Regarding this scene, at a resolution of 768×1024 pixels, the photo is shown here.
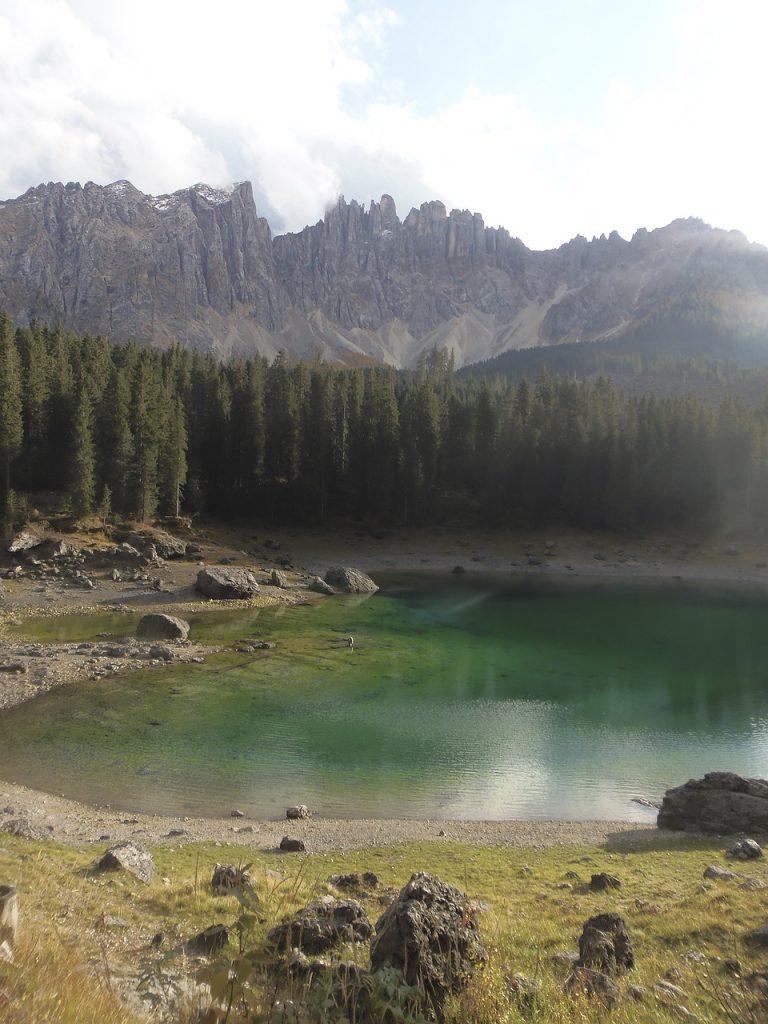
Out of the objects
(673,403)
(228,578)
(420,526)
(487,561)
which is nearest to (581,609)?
(487,561)

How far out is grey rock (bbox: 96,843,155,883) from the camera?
11.5 meters

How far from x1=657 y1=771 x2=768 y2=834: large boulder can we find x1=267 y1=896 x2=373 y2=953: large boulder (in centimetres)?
1217

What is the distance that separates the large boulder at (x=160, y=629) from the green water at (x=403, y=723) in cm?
236

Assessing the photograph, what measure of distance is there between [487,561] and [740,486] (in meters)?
40.2

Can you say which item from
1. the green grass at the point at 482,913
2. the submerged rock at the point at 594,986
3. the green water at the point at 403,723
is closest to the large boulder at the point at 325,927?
the green grass at the point at 482,913

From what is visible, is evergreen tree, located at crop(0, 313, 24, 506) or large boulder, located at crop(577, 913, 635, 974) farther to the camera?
evergreen tree, located at crop(0, 313, 24, 506)

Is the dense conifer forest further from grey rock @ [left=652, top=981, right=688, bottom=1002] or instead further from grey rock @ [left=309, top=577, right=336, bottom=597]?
grey rock @ [left=652, top=981, right=688, bottom=1002]

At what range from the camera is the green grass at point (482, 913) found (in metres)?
5.20

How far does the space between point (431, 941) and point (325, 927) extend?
1814 millimetres

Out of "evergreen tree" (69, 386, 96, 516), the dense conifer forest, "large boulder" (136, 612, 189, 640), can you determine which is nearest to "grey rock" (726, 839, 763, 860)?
"large boulder" (136, 612, 189, 640)

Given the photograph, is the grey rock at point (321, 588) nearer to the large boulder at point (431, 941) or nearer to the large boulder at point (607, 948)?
the large boulder at point (607, 948)

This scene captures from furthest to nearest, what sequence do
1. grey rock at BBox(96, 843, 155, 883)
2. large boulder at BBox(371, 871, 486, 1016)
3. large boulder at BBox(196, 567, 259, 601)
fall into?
large boulder at BBox(196, 567, 259, 601) < grey rock at BBox(96, 843, 155, 883) < large boulder at BBox(371, 871, 486, 1016)

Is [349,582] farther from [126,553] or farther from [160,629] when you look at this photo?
[160,629]

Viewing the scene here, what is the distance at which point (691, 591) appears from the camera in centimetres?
6556
